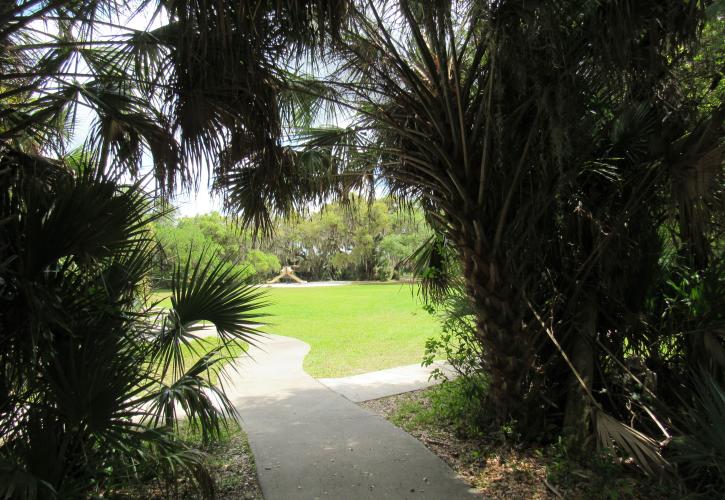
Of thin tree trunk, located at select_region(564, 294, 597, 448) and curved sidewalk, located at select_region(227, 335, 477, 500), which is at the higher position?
thin tree trunk, located at select_region(564, 294, 597, 448)

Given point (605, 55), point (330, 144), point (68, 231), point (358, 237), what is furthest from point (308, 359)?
point (358, 237)

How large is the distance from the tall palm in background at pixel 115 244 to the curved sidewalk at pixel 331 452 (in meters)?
0.86

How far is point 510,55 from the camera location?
9.58 feet

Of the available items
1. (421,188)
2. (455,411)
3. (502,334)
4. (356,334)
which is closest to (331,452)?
(455,411)

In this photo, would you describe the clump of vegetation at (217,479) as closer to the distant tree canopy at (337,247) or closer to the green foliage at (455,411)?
the green foliage at (455,411)

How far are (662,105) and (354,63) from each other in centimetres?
288

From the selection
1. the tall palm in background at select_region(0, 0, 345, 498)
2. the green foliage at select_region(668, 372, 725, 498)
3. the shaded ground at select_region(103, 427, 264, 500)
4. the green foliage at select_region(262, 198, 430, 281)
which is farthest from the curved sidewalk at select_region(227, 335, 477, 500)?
the green foliage at select_region(262, 198, 430, 281)

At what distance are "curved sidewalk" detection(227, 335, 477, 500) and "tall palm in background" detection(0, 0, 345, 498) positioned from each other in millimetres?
857

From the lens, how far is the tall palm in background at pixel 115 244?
7.81ft

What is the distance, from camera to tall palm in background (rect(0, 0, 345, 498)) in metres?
2.38

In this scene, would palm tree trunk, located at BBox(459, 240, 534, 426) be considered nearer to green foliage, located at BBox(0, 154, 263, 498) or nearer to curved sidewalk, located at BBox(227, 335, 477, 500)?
curved sidewalk, located at BBox(227, 335, 477, 500)

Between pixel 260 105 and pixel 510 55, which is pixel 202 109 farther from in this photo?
pixel 510 55

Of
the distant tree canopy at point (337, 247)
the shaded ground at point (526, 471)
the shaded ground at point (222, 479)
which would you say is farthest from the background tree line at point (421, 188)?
the distant tree canopy at point (337, 247)

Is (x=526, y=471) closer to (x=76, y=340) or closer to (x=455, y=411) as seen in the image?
(x=455, y=411)
